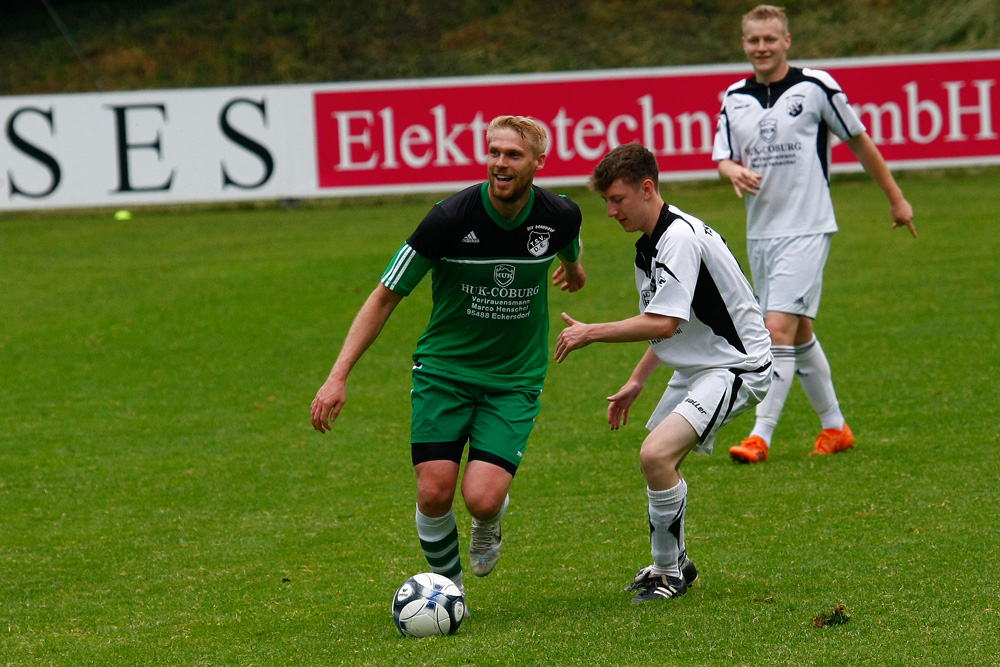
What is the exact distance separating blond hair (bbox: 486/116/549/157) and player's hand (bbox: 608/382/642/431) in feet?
3.35

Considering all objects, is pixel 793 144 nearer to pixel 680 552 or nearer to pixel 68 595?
pixel 680 552

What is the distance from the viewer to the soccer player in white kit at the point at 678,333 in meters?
4.89

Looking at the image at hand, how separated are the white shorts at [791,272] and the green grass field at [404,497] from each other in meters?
0.87

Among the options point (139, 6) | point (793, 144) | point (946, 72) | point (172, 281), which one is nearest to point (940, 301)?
point (793, 144)

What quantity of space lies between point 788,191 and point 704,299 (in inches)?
98.3

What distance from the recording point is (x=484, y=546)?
207 inches

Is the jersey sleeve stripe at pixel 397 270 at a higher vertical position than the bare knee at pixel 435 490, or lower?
higher

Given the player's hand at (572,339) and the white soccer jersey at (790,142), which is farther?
the white soccer jersey at (790,142)

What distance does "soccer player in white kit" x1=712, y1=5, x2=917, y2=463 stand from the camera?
7.16 meters

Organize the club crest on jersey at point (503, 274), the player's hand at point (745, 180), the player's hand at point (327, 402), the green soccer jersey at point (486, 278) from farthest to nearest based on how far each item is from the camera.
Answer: the player's hand at point (745, 180), the club crest on jersey at point (503, 274), the green soccer jersey at point (486, 278), the player's hand at point (327, 402)

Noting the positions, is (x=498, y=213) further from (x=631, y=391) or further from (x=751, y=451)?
(x=751, y=451)

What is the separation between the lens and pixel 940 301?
1168 centimetres

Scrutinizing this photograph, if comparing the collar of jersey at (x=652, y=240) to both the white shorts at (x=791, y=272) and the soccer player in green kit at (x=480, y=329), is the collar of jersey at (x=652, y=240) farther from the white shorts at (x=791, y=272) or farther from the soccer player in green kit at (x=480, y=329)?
the white shorts at (x=791, y=272)

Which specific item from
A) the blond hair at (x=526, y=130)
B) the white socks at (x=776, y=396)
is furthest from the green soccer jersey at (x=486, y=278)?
the white socks at (x=776, y=396)
